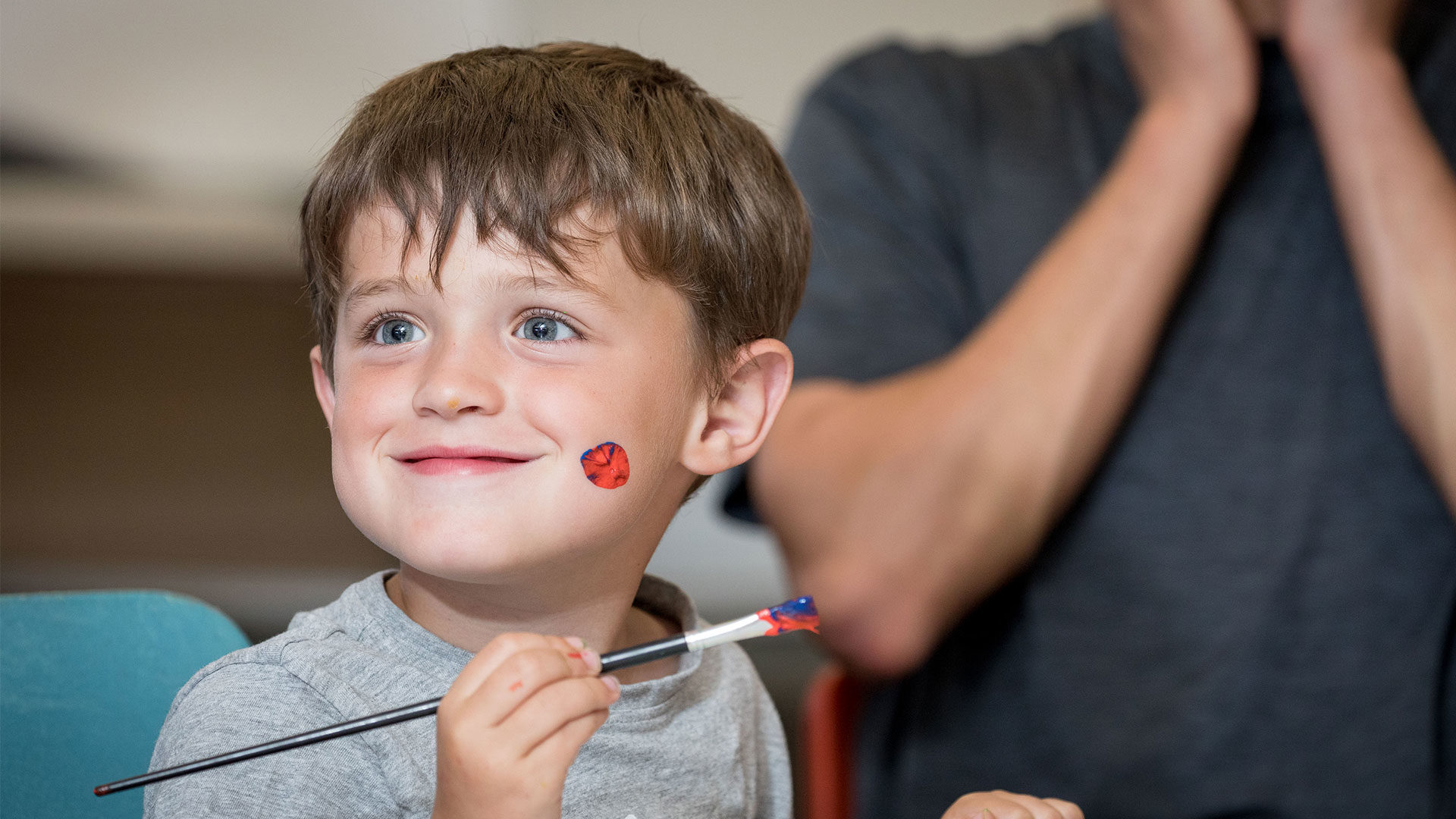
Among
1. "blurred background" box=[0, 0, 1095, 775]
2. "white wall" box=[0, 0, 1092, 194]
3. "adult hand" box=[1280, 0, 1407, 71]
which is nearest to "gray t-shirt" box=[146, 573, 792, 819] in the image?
"adult hand" box=[1280, 0, 1407, 71]

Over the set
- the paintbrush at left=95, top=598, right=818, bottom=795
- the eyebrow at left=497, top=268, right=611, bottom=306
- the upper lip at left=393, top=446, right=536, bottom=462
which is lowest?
the paintbrush at left=95, top=598, right=818, bottom=795

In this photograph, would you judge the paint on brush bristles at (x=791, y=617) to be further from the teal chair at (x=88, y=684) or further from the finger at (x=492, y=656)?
the teal chair at (x=88, y=684)

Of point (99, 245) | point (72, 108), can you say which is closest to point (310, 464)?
point (99, 245)

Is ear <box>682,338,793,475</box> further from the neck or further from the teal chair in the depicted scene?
→ the teal chair

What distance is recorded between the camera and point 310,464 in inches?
78.1

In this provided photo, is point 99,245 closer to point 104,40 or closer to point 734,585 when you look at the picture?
point 104,40

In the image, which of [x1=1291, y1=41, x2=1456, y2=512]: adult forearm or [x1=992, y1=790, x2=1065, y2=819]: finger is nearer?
[x1=992, y1=790, x2=1065, y2=819]: finger

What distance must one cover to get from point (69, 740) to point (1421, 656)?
781 millimetres

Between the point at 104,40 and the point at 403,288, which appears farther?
the point at 104,40

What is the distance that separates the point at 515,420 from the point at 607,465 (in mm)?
36

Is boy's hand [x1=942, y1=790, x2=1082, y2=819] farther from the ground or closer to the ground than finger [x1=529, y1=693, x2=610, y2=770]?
closer to the ground

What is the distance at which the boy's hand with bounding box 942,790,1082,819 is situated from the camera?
437 millimetres

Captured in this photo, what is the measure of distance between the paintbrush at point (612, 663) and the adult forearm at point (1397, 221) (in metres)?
0.55

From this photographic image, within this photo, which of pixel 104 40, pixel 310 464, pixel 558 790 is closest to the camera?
pixel 558 790
